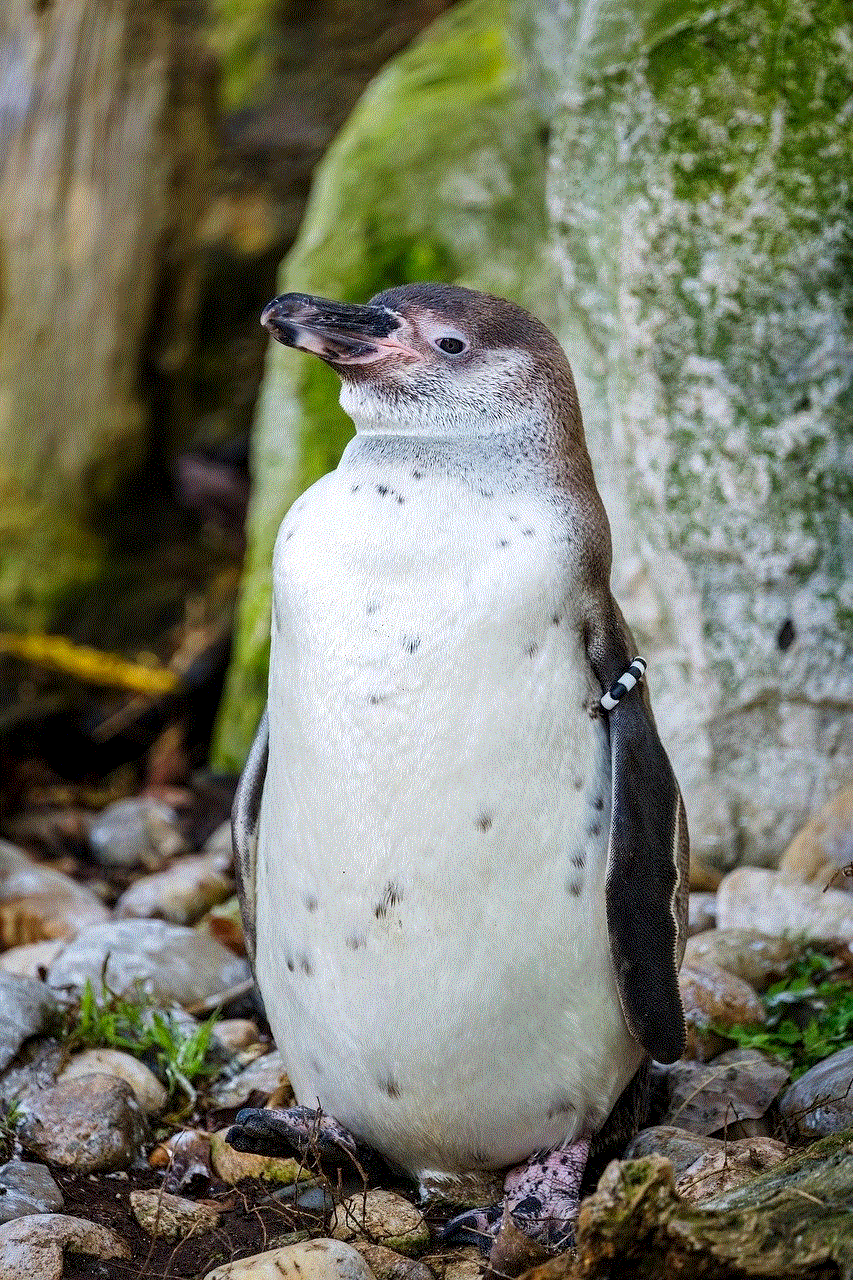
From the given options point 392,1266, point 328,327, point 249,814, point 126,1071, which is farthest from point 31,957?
point 328,327

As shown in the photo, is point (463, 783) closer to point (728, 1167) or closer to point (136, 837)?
point (728, 1167)

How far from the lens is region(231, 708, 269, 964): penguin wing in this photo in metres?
3.31

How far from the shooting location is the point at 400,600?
108 inches

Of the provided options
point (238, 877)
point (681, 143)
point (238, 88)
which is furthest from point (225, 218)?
point (238, 877)

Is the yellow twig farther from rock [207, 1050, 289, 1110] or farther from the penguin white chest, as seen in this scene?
the penguin white chest

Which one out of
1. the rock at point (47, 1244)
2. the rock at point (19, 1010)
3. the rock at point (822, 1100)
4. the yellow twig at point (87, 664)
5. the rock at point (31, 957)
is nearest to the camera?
the rock at point (47, 1244)

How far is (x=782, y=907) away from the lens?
4148mm

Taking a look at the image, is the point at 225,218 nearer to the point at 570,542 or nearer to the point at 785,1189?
the point at 570,542

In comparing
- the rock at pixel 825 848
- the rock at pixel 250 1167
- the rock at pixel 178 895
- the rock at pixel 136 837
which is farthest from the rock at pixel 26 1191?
the rock at pixel 136 837

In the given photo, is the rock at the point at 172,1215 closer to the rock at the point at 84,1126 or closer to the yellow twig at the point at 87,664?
the rock at the point at 84,1126

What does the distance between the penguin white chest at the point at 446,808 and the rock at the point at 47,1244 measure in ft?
1.74

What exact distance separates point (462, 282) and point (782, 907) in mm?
3069

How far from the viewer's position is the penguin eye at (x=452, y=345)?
2943mm

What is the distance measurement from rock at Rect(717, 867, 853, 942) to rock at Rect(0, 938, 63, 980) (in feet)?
5.97
